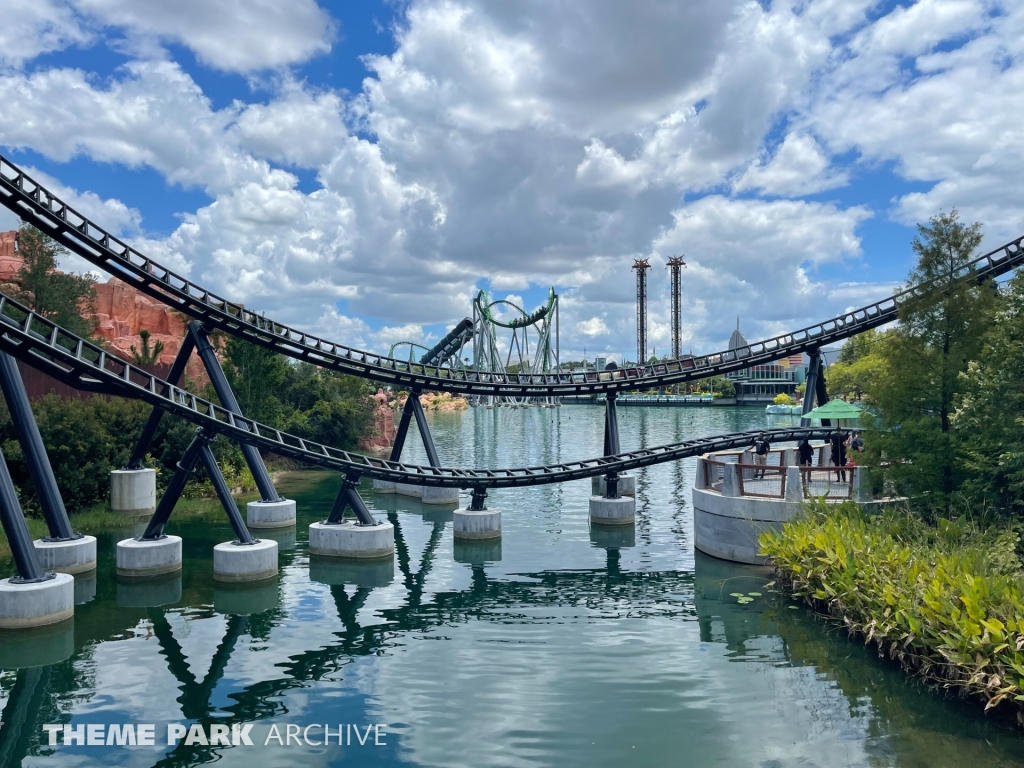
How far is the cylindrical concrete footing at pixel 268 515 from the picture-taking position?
28062 mm

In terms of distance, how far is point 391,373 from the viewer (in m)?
31.8

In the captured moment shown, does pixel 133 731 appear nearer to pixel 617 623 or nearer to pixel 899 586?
pixel 617 623

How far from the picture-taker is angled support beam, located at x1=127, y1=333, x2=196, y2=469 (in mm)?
27797

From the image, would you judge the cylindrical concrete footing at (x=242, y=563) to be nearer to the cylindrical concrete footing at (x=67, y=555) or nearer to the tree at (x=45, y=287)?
the cylindrical concrete footing at (x=67, y=555)

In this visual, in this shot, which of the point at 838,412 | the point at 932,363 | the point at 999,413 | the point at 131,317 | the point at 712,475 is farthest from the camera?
the point at 131,317

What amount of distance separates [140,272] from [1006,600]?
25.3m

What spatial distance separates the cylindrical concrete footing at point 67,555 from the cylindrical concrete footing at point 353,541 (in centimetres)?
648

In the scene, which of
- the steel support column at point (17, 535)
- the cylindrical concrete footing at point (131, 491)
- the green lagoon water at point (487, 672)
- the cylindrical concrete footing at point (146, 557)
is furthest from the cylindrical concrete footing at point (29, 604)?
the cylindrical concrete footing at point (131, 491)

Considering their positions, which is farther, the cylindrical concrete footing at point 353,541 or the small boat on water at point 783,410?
the small boat on water at point 783,410

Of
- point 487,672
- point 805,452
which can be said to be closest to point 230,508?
point 487,672

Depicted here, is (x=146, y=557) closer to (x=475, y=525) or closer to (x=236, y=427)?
(x=236, y=427)

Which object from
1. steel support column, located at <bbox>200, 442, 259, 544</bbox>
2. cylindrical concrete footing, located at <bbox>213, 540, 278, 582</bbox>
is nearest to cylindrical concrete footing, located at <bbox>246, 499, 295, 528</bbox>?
steel support column, located at <bbox>200, 442, 259, 544</bbox>

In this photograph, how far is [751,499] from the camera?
2252 centimetres

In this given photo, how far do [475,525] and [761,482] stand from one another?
33.3 ft
